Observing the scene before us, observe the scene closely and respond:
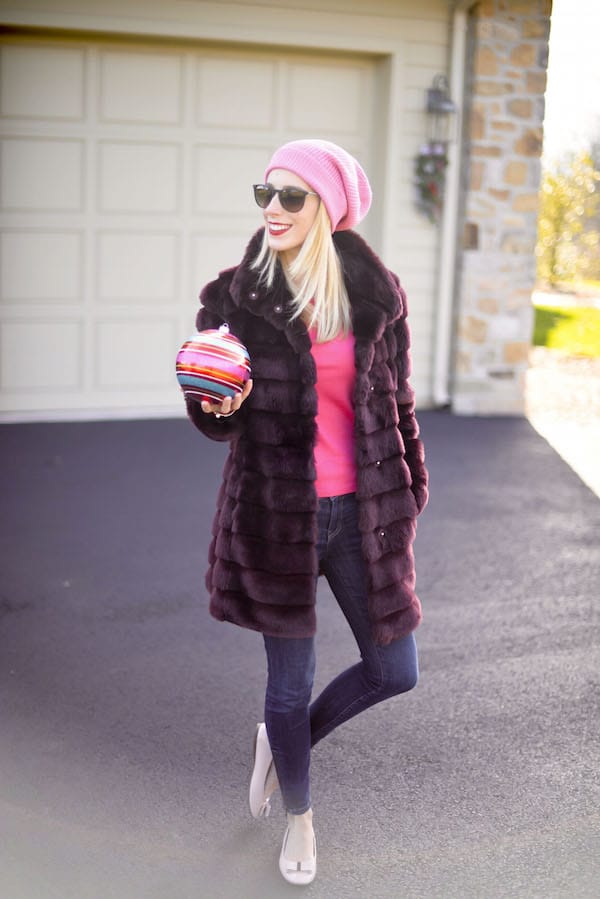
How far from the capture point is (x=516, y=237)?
9.30m

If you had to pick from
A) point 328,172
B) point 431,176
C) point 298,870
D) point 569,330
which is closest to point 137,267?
point 431,176

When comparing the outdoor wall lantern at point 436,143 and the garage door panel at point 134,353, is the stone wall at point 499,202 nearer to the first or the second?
the outdoor wall lantern at point 436,143

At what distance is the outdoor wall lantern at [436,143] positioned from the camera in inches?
355

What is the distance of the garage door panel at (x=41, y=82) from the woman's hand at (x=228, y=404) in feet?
20.4

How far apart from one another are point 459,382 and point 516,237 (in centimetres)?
122

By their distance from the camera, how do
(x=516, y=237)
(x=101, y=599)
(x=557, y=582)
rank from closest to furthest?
1. (x=101, y=599)
2. (x=557, y=582)
3. (x=516, y=237)

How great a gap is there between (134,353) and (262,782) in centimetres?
602

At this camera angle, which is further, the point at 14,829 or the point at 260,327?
the point at 14,829

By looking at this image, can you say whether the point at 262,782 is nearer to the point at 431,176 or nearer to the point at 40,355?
the point at 40,355

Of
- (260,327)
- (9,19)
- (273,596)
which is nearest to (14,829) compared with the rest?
(273,596)

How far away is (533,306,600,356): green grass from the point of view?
14.4 meters

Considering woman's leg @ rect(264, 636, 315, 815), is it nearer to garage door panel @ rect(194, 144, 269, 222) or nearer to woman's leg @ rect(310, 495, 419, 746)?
woman's leg @ rect(310, 495, 419, 746)

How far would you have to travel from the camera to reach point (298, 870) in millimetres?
2939

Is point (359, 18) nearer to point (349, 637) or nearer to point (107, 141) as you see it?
point (107, 141)
